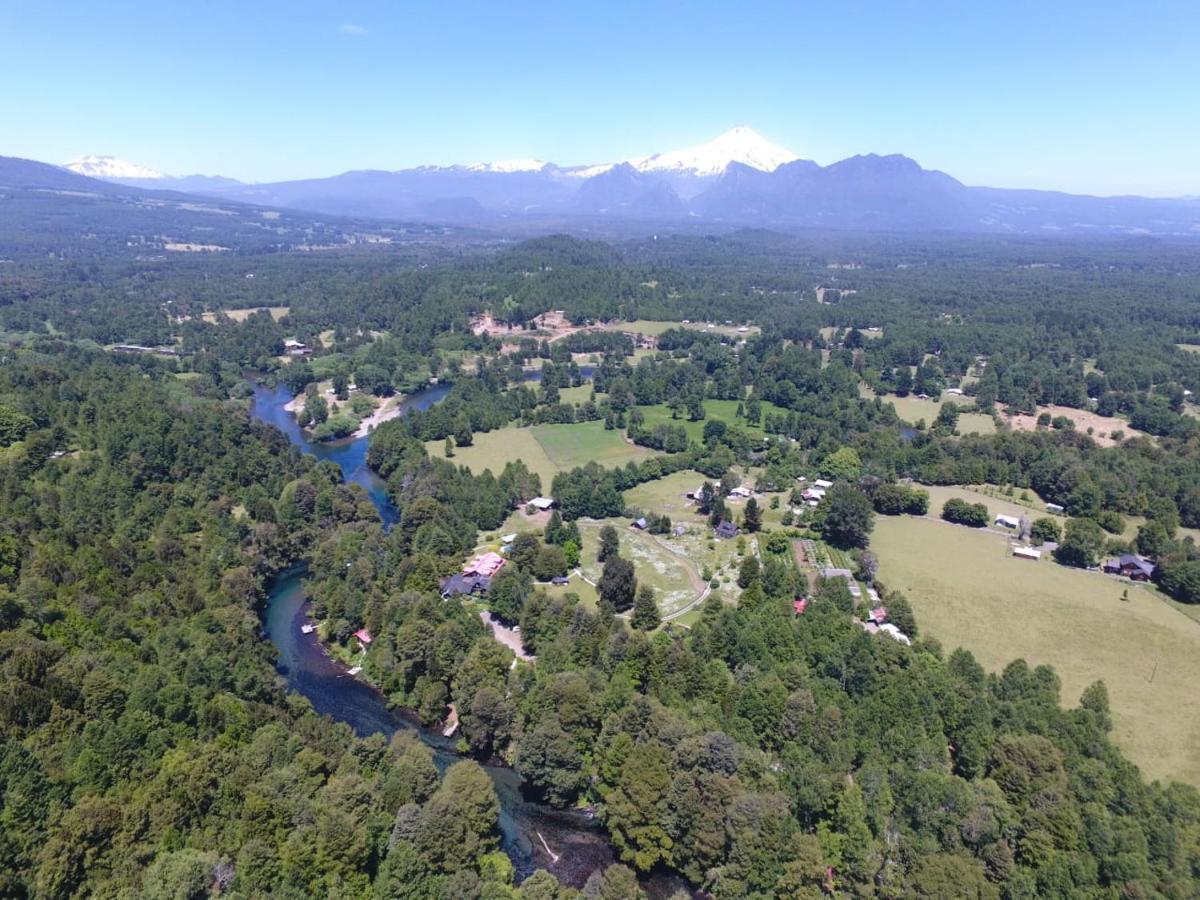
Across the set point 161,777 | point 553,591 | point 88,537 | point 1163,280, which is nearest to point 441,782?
point 161,777

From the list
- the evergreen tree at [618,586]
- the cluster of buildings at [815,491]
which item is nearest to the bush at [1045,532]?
the cluster of buildings at [815,491]

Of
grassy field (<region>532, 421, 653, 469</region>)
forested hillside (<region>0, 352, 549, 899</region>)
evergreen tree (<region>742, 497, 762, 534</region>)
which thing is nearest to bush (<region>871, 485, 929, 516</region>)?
evergreen tree (<region>742, 497, 762, 534</region>)

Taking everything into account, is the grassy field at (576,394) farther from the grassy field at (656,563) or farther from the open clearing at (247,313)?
the open clearing at (247,313)

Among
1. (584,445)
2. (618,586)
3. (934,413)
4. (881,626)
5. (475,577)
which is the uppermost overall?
(618,586)

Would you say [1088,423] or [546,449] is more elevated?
[1088,423]

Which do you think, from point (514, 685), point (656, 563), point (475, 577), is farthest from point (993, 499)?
point (514, 685)

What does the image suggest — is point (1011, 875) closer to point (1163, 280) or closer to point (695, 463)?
point (695, 463)

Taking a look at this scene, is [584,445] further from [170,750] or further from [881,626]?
[170,750]
